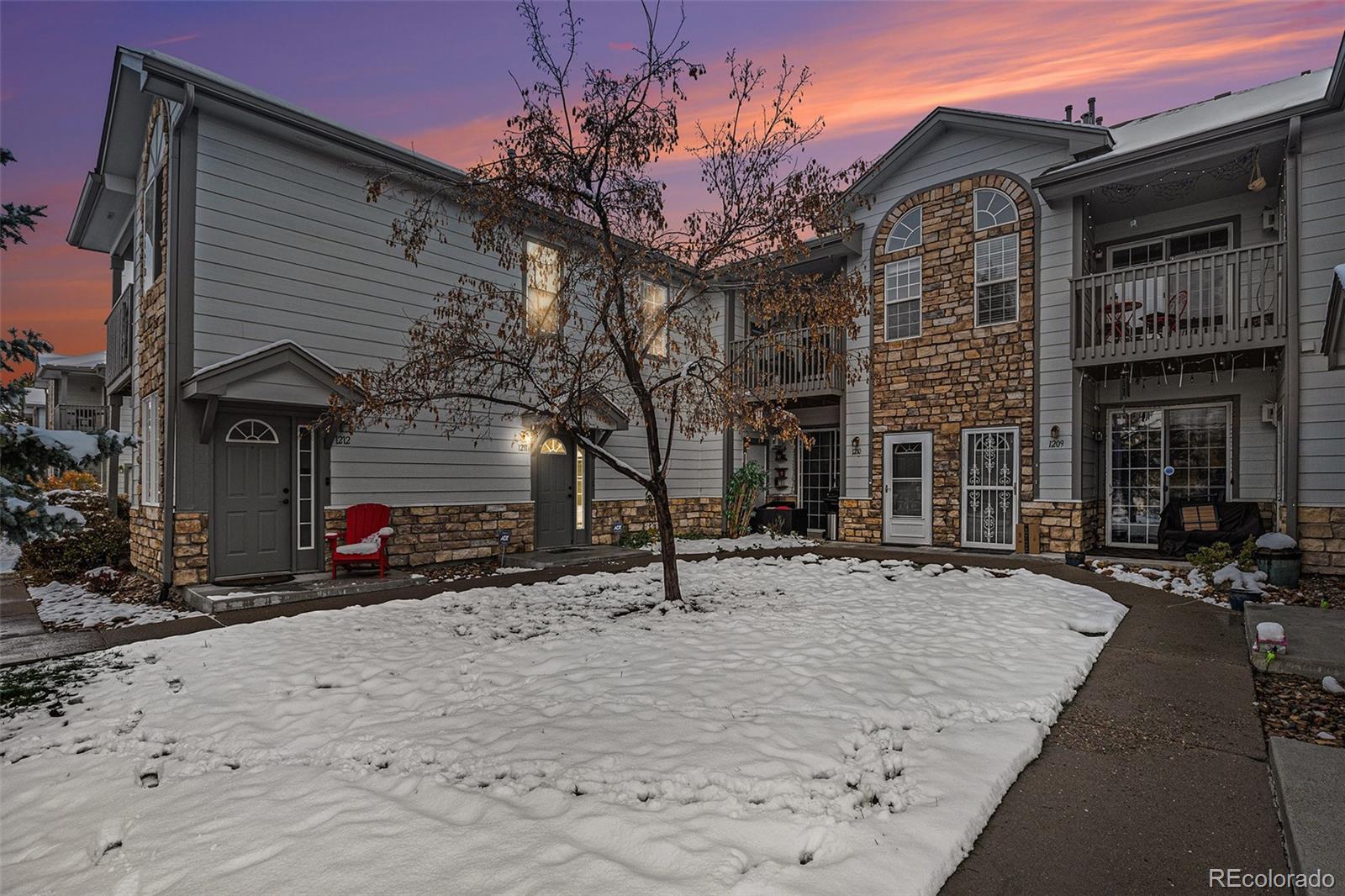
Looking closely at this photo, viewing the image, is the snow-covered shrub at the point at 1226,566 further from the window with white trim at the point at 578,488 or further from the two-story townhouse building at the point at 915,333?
the window with white trim at the point at 578,488

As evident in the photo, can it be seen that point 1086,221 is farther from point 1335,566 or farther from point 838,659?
point 838,659

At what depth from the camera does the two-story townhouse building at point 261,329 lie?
6820 millimetres

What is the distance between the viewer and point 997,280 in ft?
32.9

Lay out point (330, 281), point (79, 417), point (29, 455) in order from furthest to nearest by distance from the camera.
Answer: point (79, 417) → point (330, 281) → point (29, 455)

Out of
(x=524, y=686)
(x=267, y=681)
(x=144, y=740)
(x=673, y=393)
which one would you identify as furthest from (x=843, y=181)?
(x=144, y=740)

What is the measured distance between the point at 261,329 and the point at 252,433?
48.8 inches

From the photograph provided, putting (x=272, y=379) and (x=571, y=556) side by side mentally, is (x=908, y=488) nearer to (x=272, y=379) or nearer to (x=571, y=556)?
(x=571, y=556)

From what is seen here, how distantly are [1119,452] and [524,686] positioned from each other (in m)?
10.3

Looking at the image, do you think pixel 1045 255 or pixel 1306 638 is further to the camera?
pixel 1045 255

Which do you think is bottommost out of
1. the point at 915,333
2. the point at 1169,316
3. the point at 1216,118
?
the point at 1169,316

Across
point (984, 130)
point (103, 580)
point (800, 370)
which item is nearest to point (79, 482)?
point (103, 580)

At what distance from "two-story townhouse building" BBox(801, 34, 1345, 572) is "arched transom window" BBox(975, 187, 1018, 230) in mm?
27

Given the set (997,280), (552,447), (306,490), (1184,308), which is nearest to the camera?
(306,490)

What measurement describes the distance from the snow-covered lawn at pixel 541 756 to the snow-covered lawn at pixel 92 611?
4.19 feet
